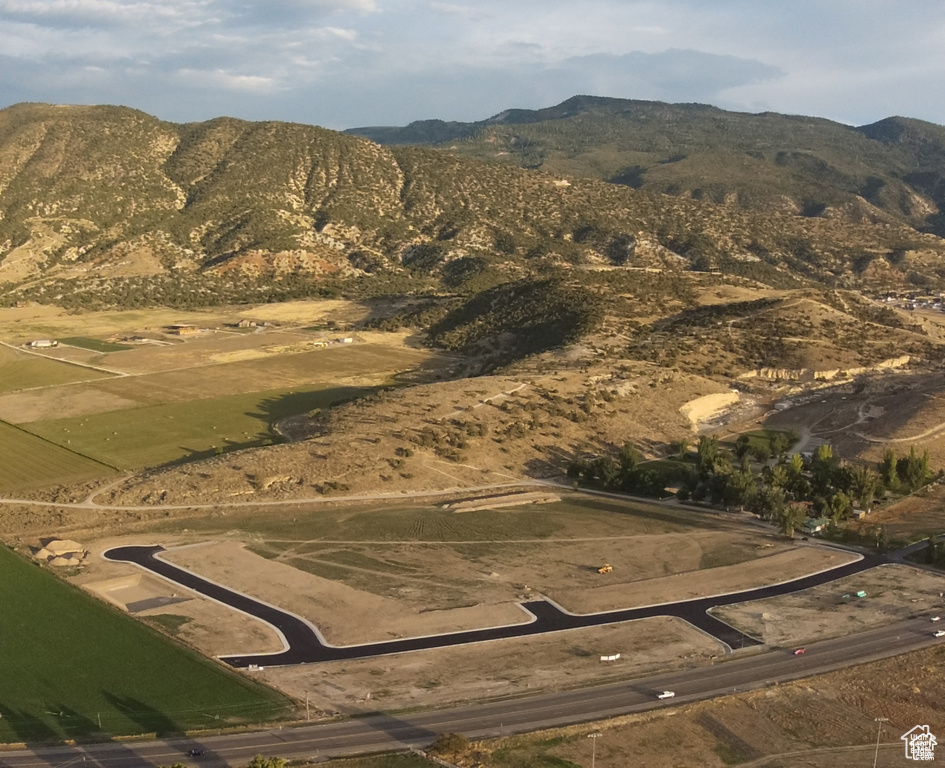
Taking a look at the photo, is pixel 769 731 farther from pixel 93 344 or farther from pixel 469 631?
pixel 93 344

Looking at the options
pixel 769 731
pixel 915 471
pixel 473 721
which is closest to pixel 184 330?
pixel 915 471

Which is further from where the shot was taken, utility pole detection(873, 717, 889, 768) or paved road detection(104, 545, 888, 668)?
paved road detection(104, 545, 888, 668)

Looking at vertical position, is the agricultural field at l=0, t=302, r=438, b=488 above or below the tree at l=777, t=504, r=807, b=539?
above

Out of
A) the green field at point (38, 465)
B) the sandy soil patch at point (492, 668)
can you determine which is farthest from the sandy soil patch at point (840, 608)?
the green field at point (38, 465)

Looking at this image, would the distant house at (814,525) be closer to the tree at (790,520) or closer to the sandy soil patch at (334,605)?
the tree at (790,520)

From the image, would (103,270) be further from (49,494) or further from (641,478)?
(641,478)

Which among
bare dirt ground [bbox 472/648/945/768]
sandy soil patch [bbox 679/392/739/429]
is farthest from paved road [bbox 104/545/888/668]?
sandy soil patch [bbox 679/392/739/429]

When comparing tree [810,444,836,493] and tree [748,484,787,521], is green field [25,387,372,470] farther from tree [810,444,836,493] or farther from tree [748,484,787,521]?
tree [810,444,836,493]

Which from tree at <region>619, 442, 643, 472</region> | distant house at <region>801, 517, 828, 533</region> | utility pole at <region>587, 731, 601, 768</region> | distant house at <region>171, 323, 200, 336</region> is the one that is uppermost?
distant house at <region>171, 323, 200, 336</region>
